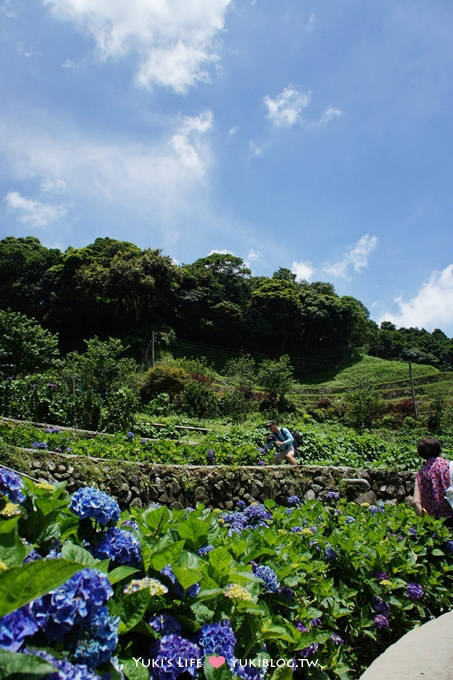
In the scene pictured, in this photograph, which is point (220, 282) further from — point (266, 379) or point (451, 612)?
point (451, 612)

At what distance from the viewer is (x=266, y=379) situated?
2400cm

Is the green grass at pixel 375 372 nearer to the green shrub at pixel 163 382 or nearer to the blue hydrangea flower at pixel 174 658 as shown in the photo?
the green shrub at pixel 163 382

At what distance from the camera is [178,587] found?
5.00 ft

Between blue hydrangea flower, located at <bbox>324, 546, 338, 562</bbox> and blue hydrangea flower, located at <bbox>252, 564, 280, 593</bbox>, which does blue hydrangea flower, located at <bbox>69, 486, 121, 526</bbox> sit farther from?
blue hydrangea flower, located at <bbox>324, 546, 338, 562</bbox>

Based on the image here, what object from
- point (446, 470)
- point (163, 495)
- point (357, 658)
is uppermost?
point (446, 470)

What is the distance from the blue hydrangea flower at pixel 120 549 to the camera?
4.97 ft

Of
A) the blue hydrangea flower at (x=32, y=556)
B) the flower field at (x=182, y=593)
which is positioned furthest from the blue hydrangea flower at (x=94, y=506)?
the blue hydrangea flower at (x=32, y=556)

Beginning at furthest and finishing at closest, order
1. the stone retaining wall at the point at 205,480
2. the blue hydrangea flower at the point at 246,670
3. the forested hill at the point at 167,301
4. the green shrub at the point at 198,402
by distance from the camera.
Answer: the forested hill at the point at 167,301 < the green shrub at the point at 198,402 < the stone retaining wall at the point at 205,480 < the blue hydrangea flower at the point at 246,670

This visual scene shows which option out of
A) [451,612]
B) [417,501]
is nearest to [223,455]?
[417,501]

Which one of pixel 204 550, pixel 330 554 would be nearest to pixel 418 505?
pixel 330 554

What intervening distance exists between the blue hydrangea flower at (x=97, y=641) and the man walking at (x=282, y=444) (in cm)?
709

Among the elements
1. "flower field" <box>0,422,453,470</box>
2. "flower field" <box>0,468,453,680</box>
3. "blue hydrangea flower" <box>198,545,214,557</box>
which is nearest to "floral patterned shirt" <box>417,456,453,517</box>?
"flower field" <box>0,468,453,680</box>

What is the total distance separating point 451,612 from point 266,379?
20939 mm

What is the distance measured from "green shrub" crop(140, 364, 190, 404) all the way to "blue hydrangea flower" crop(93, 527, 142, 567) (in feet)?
54.9
